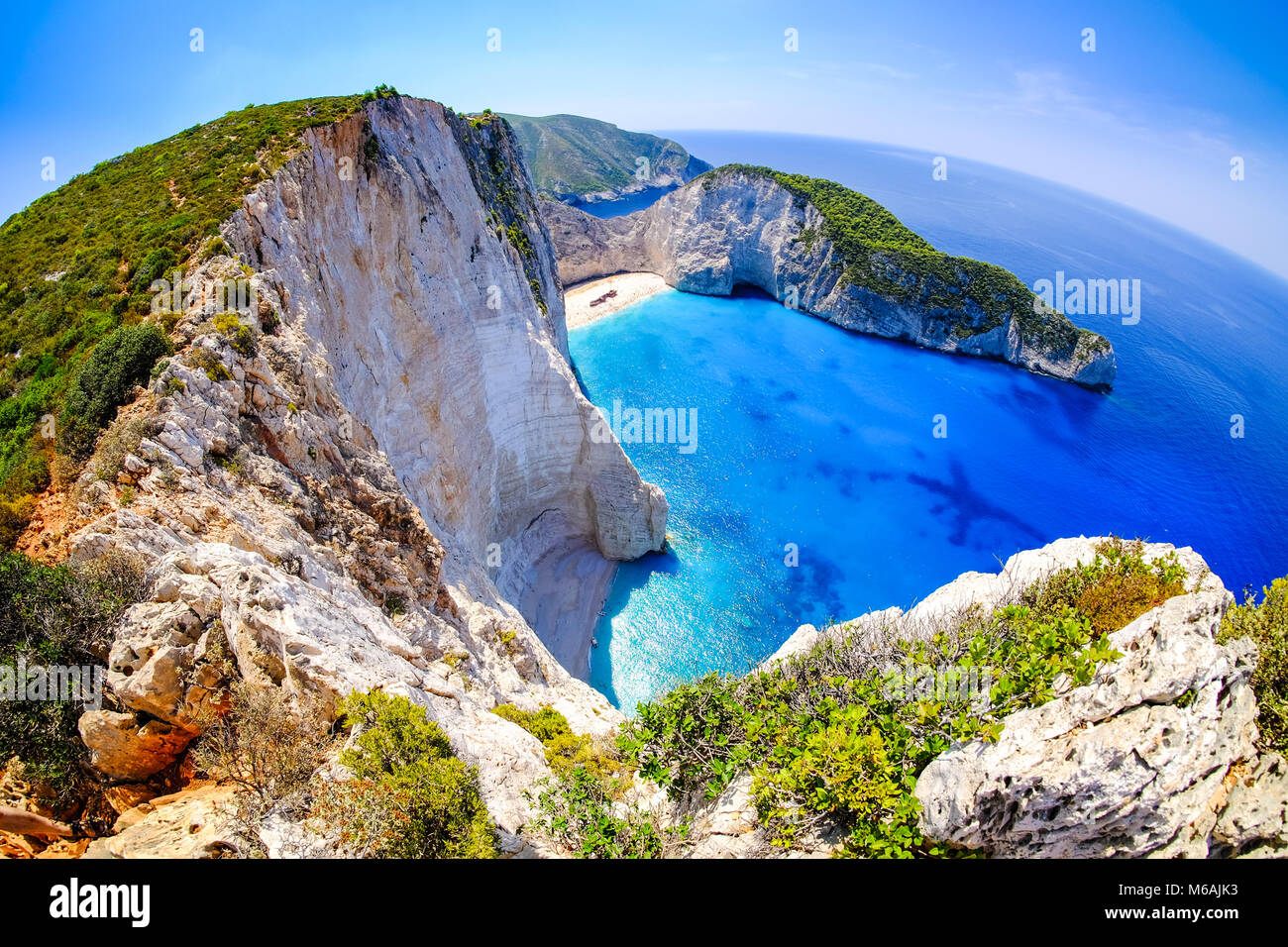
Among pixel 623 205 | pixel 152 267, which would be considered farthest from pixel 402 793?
pixel 623 205

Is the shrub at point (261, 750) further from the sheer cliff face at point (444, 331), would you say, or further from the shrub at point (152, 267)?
the shrub at point (152, 267)

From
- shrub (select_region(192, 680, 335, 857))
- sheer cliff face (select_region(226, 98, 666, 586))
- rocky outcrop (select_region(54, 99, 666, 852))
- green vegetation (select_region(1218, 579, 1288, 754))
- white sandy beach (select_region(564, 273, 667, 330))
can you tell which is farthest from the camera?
white sandy beach (select_region(564, 273, 667, 330))

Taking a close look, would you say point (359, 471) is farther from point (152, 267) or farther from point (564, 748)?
point (564, 748)

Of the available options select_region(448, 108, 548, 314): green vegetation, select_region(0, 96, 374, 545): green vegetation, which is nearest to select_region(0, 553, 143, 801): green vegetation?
select_region(0, 96, 374, 545): green vegetation

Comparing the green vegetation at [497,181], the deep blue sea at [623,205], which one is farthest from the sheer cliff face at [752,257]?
the deep blue sea at [623,205]

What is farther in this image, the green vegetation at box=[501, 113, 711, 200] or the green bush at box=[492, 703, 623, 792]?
the green vegetation at box=[501, 113, 711, 200]

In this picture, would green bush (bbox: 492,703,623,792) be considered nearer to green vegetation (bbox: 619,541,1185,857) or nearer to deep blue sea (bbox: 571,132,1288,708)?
green vegetation (bbox: 619,541,1185,857)

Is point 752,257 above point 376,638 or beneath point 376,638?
above
